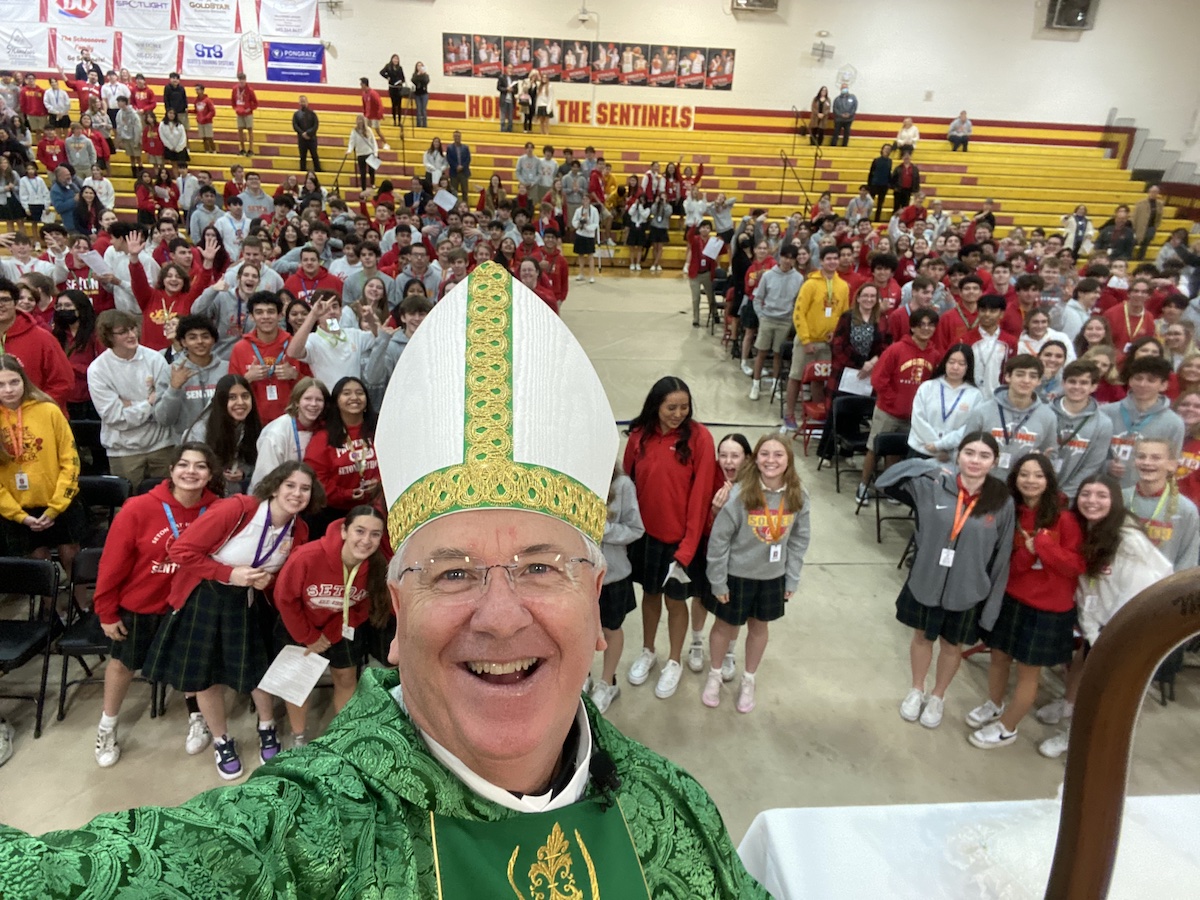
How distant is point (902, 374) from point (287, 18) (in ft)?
64.7

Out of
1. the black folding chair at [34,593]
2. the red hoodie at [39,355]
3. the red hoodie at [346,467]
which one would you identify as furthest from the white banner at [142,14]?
the black folding chair at [34,593]

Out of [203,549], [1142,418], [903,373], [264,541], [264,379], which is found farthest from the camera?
[903,373]

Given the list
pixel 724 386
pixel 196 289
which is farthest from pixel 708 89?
pixel 196 289

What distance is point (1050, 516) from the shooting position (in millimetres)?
3678

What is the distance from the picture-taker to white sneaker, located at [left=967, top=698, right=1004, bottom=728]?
159 inches

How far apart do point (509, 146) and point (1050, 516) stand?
A: 1763 centimetres

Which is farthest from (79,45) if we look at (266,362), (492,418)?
(492,418)

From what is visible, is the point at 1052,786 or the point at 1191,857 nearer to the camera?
the point at 1191,857

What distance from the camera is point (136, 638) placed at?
351cm

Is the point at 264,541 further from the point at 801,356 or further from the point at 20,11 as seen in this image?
the point at 20,11

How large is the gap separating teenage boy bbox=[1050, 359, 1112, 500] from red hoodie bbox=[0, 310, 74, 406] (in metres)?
6.93

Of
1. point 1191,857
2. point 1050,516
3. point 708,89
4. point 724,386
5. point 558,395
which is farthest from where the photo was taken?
point 708,89

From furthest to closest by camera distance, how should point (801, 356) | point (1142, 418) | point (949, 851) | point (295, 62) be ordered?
point (295, 62), point (801, 356), point (1142, 418), point (949, 851)

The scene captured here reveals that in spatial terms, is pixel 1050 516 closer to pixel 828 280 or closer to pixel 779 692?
pixel 779 692
